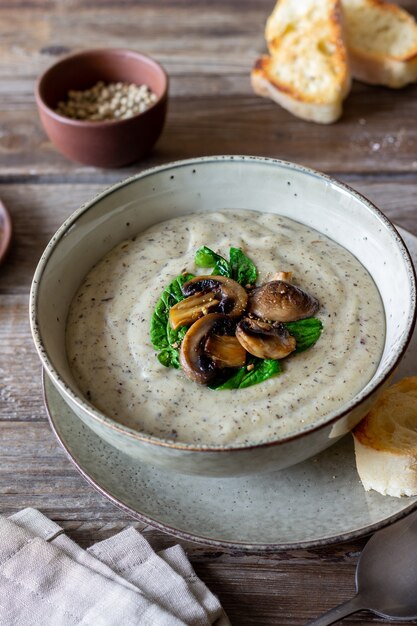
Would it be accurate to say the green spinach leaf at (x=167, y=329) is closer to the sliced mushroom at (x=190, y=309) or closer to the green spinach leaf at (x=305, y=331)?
the sliced mushroom at (x=190, y=309)

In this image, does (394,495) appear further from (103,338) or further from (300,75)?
(300,75)

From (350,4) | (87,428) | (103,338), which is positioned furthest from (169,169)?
(350,4)

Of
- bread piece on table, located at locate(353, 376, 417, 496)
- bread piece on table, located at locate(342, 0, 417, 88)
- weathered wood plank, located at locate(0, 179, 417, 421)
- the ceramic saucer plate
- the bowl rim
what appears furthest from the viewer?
bread piece on table, located at locate(342, 0, 417, 88)

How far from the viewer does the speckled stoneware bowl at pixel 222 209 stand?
5.51 ft

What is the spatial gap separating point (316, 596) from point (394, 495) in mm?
290

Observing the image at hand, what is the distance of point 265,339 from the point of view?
1.89 meters

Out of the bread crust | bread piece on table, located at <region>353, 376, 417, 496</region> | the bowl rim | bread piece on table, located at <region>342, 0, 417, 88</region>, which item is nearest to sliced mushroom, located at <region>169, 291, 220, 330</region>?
bread piece on table, located at <region>353, 376, 417, 496</region>

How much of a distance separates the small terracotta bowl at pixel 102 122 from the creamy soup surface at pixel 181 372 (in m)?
0.66

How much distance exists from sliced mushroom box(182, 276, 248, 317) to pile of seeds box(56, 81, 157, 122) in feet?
3.99

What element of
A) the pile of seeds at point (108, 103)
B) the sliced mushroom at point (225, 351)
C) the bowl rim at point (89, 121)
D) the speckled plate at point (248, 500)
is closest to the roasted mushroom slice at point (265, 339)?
the sliced mushroom at point (225, 351)

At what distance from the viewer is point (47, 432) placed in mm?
2221

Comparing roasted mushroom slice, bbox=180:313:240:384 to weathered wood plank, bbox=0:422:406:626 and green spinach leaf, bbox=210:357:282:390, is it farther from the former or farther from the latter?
weathered wood plank, bbox=0:422:406:626

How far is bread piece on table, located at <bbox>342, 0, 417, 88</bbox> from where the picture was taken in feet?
10.7

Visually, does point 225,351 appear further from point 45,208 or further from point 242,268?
point 45,208
